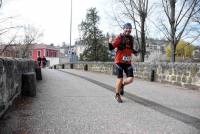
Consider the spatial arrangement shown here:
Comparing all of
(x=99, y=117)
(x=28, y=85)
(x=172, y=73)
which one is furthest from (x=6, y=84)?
(x=172, y=73)

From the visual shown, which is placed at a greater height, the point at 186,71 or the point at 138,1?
the point at 138,1

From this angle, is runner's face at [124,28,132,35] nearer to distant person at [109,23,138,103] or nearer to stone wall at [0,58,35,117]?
distant person at [109,23,138,103]

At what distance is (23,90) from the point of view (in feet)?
34.3

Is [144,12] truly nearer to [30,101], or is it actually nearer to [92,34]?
[30,101]

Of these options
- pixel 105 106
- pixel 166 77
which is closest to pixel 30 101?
pixel 105 106

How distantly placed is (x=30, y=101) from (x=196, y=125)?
13.9 feet

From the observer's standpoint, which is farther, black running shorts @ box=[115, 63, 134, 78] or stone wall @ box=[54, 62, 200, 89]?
stone wall @ box=[54, 62, 200, 89]

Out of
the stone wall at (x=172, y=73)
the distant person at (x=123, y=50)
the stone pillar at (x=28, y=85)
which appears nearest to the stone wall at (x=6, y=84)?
the stone pillar at (x=28, y=85)

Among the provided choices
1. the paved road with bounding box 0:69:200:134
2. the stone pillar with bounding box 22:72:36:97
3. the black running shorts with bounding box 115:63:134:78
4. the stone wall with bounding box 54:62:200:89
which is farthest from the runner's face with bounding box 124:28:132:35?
the stone wall with bounding box 54:62:200:89

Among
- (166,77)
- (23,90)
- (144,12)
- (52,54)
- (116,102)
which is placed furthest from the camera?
(52,54)

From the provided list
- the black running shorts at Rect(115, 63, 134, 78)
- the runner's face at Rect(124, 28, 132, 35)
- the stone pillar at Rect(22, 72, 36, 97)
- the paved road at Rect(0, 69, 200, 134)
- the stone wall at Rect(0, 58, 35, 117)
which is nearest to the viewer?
the paved road at Rect(0, 69, 200, 134)

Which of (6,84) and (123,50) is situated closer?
(6,84)

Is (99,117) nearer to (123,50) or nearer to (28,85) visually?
(123,50)

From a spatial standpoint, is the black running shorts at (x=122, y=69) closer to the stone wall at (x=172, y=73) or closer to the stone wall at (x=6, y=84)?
the stone wall at (x=6, y=84)
